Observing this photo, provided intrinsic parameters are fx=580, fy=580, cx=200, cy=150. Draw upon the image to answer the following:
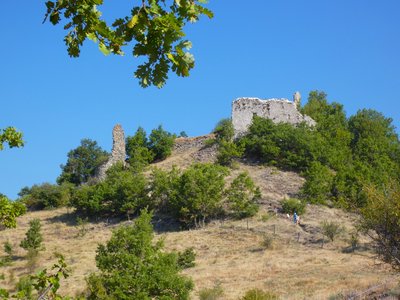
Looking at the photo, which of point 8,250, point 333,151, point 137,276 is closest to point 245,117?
point 333,151

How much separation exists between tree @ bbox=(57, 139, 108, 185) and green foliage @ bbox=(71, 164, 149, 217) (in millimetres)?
10050

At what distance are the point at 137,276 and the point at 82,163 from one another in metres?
35.0

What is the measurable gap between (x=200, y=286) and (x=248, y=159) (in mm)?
21687

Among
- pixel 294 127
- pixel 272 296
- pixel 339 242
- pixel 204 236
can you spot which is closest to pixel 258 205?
pixel 204 236

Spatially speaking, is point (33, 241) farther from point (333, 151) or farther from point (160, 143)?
point (333, 151)

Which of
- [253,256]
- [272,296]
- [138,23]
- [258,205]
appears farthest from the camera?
[258,205]

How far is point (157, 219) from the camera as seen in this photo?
3494 centimetres

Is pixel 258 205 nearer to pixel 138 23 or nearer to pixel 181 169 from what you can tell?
pixel 181 169

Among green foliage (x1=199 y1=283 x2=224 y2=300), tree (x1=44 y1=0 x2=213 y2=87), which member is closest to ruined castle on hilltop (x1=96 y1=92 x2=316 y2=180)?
green foliage (x1=199 y1=283 x2=224 y2=300)

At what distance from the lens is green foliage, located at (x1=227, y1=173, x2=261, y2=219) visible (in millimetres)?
32938

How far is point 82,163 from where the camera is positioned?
165ft

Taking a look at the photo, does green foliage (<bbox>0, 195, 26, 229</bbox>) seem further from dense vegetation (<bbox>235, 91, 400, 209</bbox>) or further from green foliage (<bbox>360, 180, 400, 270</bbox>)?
dense vegetation (<bbox>235, 91, 400, 209</bbox>)

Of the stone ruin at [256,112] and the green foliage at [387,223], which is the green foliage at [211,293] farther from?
the stone ruin at [256,112]

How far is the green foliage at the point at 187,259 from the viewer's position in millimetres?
25047
